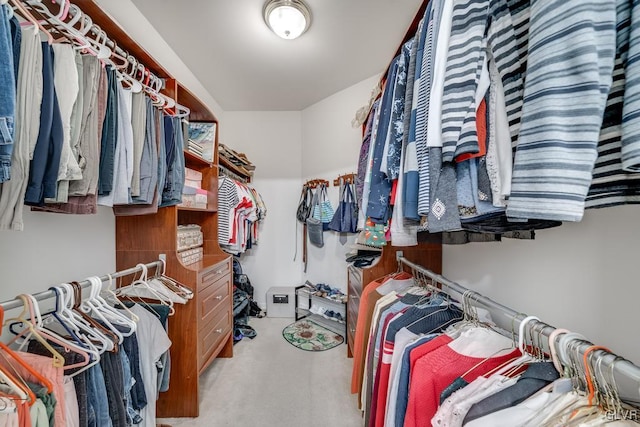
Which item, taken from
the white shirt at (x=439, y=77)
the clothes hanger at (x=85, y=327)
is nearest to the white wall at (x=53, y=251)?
the clothes hanger at (x=85, y=327)

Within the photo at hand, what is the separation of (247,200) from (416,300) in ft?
6.65

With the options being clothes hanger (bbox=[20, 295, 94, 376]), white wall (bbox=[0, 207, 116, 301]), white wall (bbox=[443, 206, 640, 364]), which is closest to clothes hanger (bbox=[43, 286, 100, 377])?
clothes hanger (bbox=[20, 295, 94, 376])

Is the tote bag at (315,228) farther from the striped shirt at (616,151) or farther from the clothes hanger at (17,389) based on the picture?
the striped shirt at (616,151)

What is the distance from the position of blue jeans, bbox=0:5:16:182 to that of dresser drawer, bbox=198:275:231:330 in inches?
47.5

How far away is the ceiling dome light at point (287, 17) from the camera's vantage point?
5.82ft

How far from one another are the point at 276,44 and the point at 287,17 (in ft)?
1.39

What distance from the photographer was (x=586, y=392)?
1.72 ft

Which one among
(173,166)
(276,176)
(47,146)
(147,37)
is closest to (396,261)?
(173,166)

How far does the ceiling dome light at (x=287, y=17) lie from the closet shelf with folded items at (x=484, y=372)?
1967 millimetres

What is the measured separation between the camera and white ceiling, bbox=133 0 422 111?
1.85 m

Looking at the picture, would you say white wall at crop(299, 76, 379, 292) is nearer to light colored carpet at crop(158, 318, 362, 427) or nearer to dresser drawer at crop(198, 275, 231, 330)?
light colored carpet at crop(158, 318, 362, 427)

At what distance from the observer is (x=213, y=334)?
195 centimetres

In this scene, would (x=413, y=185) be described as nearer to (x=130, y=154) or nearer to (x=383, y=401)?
(x=383, y=401)

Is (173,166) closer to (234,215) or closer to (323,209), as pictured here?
(234,215)
